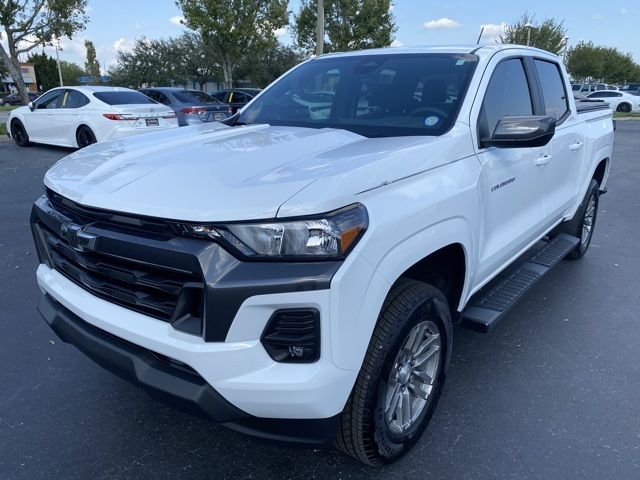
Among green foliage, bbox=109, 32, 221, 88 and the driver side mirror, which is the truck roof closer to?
the driver side mirror

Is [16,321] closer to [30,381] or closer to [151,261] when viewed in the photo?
[30,381]

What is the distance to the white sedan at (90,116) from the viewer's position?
34.0ft

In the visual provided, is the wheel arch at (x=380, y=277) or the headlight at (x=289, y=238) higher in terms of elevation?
the headlight at (x=289, y=238)

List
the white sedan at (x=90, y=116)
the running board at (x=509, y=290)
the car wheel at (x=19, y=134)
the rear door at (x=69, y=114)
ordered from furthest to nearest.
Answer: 1. the car wheel at (x=19, y=134)
2. the rear door at (x=69, y=114)
3. the white sedan at (x=90, y=116)
4. the running board at (x=509, y=290)

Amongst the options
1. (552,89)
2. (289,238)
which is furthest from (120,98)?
(289,238)

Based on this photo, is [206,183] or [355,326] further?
[206,183]

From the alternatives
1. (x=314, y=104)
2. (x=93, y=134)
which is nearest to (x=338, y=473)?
(x=314, y=104)

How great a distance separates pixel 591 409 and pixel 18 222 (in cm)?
619

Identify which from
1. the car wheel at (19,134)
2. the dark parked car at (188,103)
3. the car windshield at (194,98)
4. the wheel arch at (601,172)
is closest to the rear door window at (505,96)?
the wheel arch at (601,172)

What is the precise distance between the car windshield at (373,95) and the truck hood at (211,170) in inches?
10.6

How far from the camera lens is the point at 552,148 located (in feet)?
11.8

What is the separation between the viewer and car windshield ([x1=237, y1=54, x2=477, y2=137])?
2.80 m

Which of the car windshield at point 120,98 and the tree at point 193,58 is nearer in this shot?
the car windshield at point 120,98

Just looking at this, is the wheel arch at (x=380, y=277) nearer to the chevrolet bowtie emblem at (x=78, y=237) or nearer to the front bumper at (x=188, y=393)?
the front bumper at (x=188, y=393)
